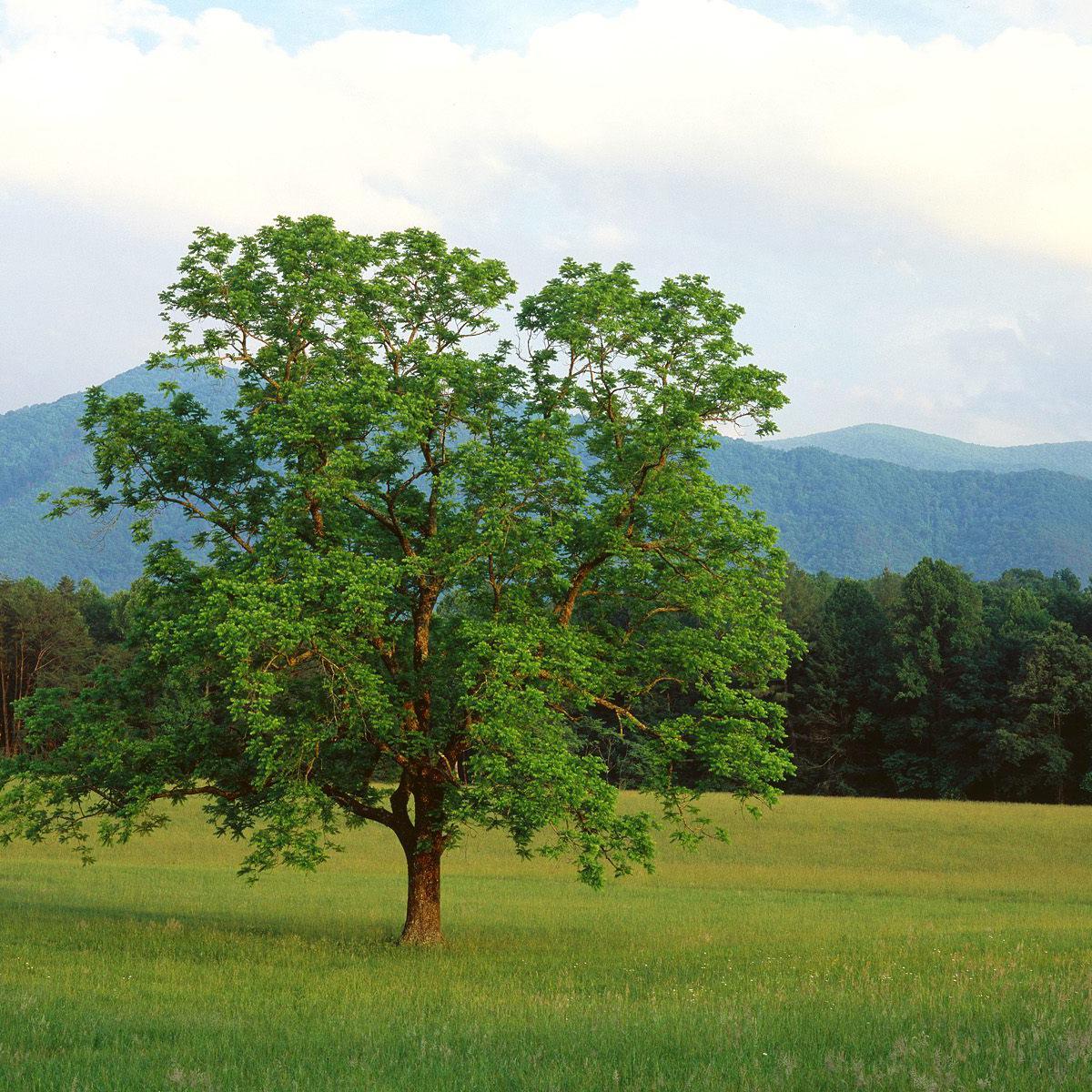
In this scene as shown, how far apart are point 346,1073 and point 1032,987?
9.22 m

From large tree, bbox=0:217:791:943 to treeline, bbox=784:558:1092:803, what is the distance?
2596 inches

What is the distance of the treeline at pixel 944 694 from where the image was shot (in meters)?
82.5

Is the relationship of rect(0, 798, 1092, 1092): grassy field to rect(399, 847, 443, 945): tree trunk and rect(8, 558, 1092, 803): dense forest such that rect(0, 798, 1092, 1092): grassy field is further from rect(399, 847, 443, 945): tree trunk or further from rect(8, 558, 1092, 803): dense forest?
rect(8, 558, 1092, 803): dense forest

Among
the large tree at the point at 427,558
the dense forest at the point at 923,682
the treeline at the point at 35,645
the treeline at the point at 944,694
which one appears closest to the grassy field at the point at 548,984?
the large tree at the point at 427,558

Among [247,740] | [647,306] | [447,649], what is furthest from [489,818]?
[647,306]

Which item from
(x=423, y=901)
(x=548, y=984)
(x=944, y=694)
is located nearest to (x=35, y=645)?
(x=944, y=694)

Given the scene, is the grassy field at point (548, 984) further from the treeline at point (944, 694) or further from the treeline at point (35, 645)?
the treeline at point (35, 645)

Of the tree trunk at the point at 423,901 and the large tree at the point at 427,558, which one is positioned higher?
the large tree at the point at 427,558

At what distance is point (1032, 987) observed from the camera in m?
15.2

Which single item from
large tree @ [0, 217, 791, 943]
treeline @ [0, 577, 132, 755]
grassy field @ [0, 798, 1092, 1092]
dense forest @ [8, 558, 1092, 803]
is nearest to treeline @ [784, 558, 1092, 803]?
dense forest @ [8, 558, 1092, 803]

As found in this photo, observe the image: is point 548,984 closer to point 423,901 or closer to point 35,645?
point 423,901

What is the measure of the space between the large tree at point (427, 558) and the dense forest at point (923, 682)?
58049 mm

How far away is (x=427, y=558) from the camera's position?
2198 cm

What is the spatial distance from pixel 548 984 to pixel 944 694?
78.0m
